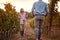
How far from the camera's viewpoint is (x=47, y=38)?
48.3 feet

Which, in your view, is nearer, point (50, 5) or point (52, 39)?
point (52, 39)

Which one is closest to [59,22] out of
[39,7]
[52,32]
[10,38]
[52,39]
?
[52,32]

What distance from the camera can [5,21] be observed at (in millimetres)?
13789

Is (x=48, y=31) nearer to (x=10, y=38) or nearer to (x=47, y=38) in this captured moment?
(x=47, y=38)

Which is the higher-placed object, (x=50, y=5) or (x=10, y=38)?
(x=50, y=5)

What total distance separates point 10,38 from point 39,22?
4384 millimetres

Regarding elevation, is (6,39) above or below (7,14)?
below

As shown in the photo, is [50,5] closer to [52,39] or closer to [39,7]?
[52,39]

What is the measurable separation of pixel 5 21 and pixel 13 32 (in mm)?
1266

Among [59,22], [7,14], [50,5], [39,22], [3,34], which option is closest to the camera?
[39,22]

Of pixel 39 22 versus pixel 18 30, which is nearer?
pixel 39 22

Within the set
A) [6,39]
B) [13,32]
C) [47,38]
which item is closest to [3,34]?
[6,39]

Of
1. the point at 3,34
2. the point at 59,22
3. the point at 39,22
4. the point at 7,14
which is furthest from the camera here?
the point at 59,22

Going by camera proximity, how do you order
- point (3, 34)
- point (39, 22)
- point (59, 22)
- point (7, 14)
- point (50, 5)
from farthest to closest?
point (59, 22) < point (50, 5) < point (7, 14) < point (3, 34) < point (39, 22)
